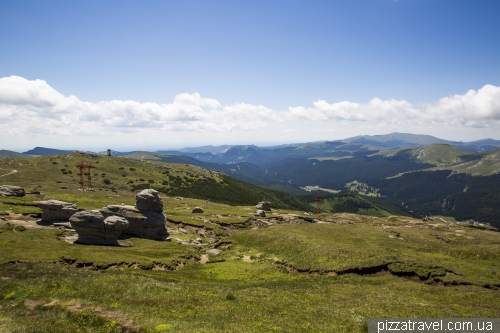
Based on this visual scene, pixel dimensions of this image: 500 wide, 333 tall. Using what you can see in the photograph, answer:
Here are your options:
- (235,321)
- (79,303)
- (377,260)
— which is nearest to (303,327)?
(235,321)

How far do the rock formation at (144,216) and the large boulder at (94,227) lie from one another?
10.4m

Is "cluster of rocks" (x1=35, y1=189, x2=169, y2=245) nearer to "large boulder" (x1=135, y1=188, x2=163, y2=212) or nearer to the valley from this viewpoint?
"large boulder" (x1=135, y1=188, x2=163, y2=212)

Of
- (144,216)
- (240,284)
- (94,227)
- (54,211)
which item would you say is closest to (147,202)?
(144,216)

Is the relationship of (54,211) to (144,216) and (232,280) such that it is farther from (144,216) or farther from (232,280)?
(232,280)

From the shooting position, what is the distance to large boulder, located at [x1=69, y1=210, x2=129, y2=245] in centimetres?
5344

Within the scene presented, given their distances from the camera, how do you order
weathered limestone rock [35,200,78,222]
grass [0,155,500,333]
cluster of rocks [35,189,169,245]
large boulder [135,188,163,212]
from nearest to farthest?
grass [0,155,500,333], cluster of rocks [35,189,169,245], weathered limestone rock [35,200,78,222], large boulder [135,188,163,212]

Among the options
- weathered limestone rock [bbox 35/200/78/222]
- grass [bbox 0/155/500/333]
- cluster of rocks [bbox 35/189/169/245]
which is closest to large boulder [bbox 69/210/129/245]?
cluster of rocks [bbox 35/189/169/245]

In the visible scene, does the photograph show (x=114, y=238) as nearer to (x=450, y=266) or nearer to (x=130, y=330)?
(x=130, y=330)

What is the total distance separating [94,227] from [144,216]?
49.7 ft

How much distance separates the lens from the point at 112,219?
5669 centimetres

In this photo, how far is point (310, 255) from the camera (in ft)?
174

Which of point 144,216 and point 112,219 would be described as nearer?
point 112,219

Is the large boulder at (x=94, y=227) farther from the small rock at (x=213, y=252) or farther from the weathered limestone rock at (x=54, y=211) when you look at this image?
the small rock at (x=213, y=252)

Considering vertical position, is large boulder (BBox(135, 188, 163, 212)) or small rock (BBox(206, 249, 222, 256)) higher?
large boulder (BBox(135, 188, 163, 212))
